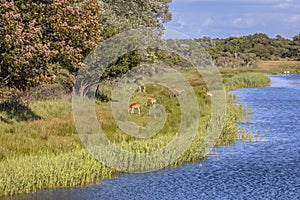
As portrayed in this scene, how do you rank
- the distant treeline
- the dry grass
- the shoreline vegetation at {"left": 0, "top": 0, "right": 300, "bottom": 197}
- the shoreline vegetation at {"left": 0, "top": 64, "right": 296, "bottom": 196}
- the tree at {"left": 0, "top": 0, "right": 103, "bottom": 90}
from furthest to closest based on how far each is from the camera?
1. the distant treeline
2. the dry grass
3. the tree at {"left": 0, "top": 0, "right": 103, "bottom": 90}
4. the shoreline vegetation at {"left": 0, "top": 0, "right": 300, "bottom": 197}
5. the shoreline vegetation at {"left": 0, "top": 64, "right": 296, "bottom": 196}

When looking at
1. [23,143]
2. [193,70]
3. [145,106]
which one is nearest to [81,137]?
[23,143]

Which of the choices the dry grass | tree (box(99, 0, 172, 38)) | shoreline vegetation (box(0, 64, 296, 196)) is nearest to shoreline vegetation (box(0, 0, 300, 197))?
shoreline vegetation (box(0, 64, 296, 196))

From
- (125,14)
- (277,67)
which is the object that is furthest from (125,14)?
(277,67)

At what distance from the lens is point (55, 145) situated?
76.2ft

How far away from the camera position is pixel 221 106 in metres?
39.0

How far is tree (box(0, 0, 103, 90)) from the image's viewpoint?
22.6m

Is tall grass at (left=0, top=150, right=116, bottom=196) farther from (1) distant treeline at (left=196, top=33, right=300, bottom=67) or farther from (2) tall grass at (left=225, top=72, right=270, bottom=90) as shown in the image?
(1) distant treeline at (left=196, top=33, right=300, bottom=67)

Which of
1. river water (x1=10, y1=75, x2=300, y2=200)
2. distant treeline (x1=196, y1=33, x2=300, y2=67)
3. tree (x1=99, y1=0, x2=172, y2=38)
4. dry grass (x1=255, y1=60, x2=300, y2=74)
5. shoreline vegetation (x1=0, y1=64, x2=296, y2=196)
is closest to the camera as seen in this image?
shoreline vegetation (x1=0, y1=64, x2=296, y2=196)

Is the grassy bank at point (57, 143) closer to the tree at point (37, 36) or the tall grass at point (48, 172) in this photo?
the tall grass at point (48, 172)

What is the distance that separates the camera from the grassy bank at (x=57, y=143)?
18141mm

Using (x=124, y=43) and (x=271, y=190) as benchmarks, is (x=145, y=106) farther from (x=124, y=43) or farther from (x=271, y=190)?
(x=271, y=190)

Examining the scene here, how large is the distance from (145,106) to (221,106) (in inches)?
216

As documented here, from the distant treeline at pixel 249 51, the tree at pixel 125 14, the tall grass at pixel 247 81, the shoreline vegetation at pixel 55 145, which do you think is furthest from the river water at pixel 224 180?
the distant treeline at pixel 249 51

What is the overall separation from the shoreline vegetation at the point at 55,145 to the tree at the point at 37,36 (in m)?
2.60
